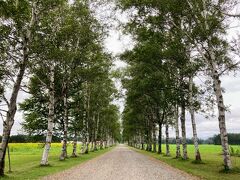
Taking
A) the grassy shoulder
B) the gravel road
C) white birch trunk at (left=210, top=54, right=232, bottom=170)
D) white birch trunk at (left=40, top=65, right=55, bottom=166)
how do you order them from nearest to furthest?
the gravel road
the grassy shoulder
white birch trunk at (left=210, top=54, right=232, bottom=170)
white birch trunk at (left=40, top=65, right=55, bottom=166)

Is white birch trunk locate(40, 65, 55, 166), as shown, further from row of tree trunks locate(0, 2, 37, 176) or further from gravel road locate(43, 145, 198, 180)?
row of tree trunks locate(0, 2, 37, 176)

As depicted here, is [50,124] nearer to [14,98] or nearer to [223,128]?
[14,98]

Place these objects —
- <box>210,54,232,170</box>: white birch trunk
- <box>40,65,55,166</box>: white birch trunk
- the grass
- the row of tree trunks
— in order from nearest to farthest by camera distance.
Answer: the row of tree trunks → the grass → <box>210,54,232,170</box>: white birch trunk → <box>40,65,55,166</box>: white birch trunk

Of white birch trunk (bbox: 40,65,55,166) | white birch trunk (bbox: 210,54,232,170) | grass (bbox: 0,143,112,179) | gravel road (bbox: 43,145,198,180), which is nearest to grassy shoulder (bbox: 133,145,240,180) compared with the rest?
white birch trunk (bbox: 210,54,232,170)

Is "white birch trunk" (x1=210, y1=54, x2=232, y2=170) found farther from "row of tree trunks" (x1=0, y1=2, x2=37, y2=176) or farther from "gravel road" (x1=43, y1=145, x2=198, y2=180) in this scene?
"row of tree trunks" (x1=0, y1=2, x2=37, y2=176)

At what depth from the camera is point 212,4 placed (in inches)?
1019

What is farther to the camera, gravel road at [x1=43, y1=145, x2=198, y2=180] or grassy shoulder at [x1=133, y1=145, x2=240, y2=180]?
grassy shoulder at [x1=133, y1=145, x2=240, y2=180]

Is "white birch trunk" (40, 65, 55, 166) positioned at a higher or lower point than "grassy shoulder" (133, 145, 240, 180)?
higher

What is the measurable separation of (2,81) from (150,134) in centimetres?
5317

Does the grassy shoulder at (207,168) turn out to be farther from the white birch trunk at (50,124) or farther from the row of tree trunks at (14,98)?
the row of tree trunks at (14,98)

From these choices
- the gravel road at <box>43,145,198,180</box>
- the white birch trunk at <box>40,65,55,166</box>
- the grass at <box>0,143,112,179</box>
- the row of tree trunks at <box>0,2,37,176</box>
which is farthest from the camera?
the white birch trunk at <box>40,65,55,166</box>

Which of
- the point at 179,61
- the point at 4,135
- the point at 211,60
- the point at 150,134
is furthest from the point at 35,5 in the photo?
the point at 150,134

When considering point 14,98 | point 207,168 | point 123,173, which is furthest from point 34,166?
point 207,168

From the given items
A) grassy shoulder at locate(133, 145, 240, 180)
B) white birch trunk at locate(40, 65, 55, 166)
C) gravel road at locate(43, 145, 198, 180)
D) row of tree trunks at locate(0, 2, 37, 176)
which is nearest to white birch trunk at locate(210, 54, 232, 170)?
grassy shoulder at locate(133, 145, 240, 180)
